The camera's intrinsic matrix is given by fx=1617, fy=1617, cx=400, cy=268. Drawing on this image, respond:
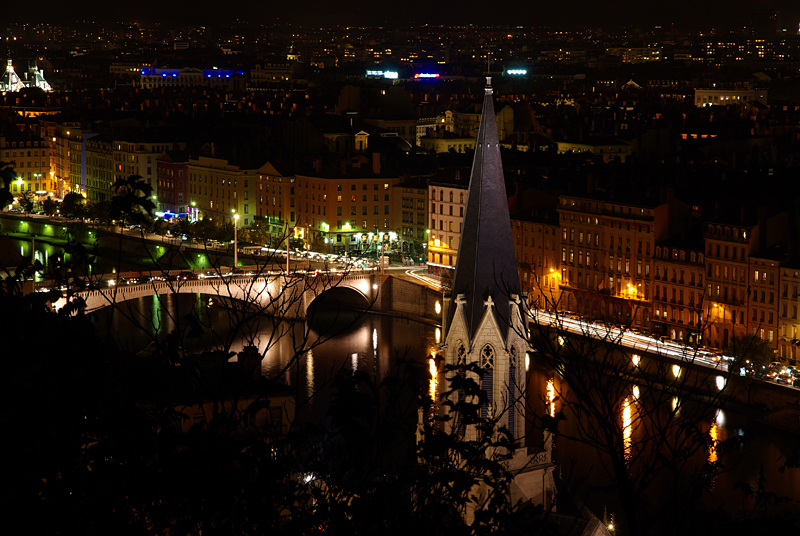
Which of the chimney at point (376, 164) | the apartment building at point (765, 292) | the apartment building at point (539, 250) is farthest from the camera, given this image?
the chimney at point (376, 164)

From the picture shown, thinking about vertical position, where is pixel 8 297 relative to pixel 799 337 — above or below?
above

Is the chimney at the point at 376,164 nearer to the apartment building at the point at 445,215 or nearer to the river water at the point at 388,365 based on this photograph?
the apartment building at the point at 445,215

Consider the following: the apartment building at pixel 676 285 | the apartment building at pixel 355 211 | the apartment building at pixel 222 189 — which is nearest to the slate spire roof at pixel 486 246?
the apartment building at pixel 676 285

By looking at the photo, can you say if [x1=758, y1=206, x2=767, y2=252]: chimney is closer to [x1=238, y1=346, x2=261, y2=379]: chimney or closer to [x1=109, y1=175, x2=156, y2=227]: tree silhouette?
[x1=238, y1=346, x2=261, y2=379]: chimney

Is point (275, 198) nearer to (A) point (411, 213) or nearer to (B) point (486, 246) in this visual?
(A) point (411, 213)

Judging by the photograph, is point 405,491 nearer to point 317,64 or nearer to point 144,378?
point 144,378

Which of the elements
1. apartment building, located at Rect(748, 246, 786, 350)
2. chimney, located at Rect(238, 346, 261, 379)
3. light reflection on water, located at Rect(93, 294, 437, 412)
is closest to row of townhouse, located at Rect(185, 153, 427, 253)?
light reflection on water, located at Rect(93, 294, 437, 412)

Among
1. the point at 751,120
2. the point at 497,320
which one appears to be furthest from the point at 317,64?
the point at 497,320
